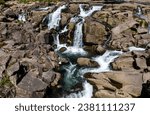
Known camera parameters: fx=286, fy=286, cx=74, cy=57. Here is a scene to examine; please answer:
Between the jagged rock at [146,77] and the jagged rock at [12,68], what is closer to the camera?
the jagged rock at [146,77]

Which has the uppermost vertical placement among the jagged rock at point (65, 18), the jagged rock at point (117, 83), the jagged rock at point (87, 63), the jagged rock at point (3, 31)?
the jagged rock at point (65, 18)

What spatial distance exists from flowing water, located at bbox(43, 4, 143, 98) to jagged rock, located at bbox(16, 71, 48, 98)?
75.8 inches

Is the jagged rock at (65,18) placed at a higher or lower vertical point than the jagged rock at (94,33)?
higher

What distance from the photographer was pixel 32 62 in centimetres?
2561

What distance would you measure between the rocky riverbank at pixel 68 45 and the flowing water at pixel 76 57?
438 millimetres

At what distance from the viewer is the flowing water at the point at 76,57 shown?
23.0m

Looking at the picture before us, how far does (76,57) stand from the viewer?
29297 millimetres

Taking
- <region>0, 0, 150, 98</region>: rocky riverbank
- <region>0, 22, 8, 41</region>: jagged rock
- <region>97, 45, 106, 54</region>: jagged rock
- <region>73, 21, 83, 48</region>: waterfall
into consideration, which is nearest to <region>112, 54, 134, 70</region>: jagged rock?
<region>0, 0, 150, 98</region>: rocky riverbank

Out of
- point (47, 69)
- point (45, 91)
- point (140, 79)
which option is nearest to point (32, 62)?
point (47, 69)

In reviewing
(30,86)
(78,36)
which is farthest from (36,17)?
(30,86)

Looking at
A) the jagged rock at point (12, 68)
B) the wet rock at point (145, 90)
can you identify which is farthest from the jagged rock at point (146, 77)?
the jagged rock at point (12, 68)

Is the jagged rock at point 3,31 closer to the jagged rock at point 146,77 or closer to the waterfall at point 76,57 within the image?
the waterfall at point 76,57

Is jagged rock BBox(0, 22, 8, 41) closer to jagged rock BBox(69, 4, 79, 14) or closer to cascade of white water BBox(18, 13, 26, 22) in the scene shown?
cascade of white water BBox(18, 13, 26, 22)

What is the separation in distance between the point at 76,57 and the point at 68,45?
368 cm
